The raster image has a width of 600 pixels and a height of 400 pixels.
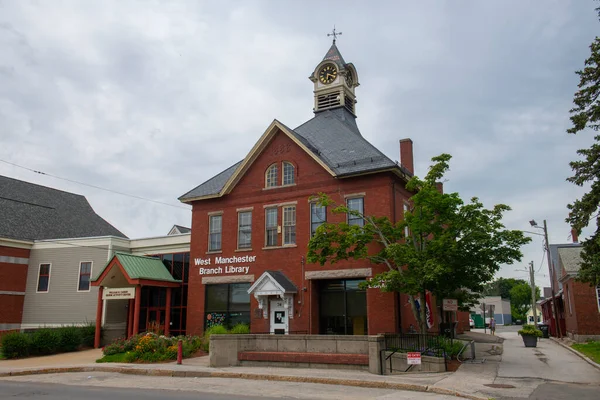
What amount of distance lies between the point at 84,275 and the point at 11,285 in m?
5.13

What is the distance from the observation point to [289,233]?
26.7 meters

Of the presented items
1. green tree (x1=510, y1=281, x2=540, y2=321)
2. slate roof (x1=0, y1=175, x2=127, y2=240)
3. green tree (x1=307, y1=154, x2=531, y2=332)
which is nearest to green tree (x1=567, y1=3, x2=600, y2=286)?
green tree (x1=307, y1=154, x2=531, y2=332)

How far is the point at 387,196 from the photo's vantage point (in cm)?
2427

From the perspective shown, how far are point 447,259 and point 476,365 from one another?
3.97 meters

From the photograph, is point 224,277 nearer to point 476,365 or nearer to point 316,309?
point 316,309

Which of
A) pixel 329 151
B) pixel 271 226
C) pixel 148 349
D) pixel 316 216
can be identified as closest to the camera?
pixel 148 349

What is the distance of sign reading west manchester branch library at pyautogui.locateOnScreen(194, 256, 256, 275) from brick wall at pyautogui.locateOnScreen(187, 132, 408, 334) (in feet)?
0.77

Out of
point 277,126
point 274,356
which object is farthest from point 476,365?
point 277,126

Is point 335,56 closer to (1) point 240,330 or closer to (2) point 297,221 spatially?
(2) point 297,221

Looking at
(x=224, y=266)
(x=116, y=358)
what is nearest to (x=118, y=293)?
(x=116, y=358)

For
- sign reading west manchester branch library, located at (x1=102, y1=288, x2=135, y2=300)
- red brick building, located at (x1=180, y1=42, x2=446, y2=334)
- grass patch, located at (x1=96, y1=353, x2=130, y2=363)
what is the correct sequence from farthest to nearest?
1. sign reading west manchester branch library, located at (x1=102, y1=288, x2=135, y2=300)
2. red brick building, located at (x1=180, y1=42, x2=446, y2=334)
3. grass patch, located at (x1=96, y1=353, x2=130, y2=363)

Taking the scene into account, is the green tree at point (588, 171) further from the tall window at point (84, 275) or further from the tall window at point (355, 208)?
the tall window at point (84, 275)

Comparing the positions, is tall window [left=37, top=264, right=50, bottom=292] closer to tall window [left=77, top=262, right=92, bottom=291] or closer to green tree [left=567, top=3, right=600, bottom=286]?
tall window [left=77, top=262, right=92, bottom=291]

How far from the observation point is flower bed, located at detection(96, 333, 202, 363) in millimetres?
22578
